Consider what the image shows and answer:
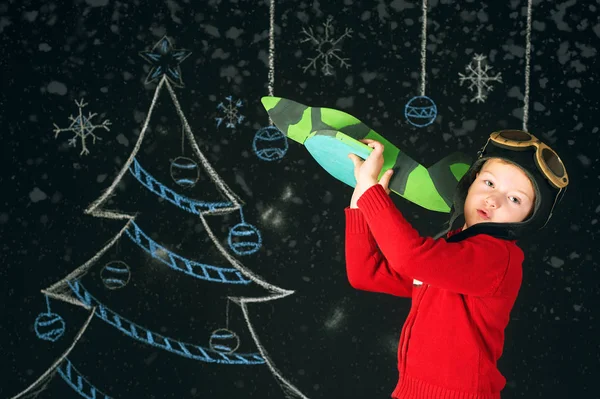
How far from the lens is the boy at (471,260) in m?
1.10

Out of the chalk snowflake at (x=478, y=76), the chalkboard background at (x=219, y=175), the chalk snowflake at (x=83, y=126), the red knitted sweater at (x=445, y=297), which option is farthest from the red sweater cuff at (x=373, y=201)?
the chalk snowflake at (x=83, y=126)

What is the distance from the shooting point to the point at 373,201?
1102 mm

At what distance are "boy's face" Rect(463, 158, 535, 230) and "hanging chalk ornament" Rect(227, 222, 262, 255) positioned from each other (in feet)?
1.99

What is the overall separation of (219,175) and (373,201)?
623 mm

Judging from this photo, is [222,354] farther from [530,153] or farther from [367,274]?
[530,153]

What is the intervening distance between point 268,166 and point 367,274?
0.49 meters

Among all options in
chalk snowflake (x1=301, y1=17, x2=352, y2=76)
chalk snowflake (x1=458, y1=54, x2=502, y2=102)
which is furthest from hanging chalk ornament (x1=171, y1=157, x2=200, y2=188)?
chalk snowflake (x1=458, y1=54, x2=502, y2=102)

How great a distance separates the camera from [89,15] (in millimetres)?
1658

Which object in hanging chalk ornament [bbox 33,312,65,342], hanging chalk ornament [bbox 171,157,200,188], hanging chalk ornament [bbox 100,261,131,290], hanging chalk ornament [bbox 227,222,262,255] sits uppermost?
hanging chalk ornament [bbox 171,157,200,188]

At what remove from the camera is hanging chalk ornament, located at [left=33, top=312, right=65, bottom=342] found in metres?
1.64

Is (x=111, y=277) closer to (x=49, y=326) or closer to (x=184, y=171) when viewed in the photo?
(x=49, y=326)

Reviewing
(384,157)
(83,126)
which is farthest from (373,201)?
(83,126)

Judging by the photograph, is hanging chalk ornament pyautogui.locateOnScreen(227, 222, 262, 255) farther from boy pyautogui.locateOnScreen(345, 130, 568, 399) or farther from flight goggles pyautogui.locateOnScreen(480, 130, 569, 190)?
flight goggles pyautogui.locateOnScreen(480, 130, 569, 190)

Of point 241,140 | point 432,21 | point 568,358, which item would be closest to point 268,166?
point 241,140
